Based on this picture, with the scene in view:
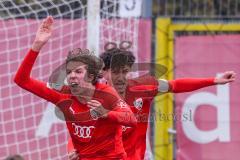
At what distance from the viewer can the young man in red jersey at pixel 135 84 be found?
585 cm

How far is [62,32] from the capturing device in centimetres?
780

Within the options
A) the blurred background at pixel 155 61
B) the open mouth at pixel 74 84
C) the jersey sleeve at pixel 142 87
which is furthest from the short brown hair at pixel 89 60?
the blurred background at pixel 155 61

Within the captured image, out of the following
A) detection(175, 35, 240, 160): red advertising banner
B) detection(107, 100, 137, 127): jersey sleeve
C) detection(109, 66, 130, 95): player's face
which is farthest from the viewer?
detection(175, 35, 240, 160): red advertising banner

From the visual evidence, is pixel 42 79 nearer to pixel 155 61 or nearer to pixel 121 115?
pixel 155 61

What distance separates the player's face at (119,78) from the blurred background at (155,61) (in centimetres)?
168

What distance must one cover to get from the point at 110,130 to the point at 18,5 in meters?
2.72

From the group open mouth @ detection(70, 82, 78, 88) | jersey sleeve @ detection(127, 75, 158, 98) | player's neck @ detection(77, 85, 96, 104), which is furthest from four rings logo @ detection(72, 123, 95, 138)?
jersey sleeve @ detection(127, 75, 158, 98)

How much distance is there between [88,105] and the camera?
17.7 ft

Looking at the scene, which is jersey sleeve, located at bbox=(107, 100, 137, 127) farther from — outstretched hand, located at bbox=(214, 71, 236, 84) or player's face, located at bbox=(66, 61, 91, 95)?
outstretched hand, located at bbox=(214, 71, 236, 84)

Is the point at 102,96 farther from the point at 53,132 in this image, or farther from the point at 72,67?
the point at 53,132

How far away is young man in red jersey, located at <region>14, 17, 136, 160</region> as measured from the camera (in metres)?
5.31

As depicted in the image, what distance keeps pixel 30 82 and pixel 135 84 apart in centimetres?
105

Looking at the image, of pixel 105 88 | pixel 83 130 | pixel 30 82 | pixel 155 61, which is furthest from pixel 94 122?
pixel 155 61

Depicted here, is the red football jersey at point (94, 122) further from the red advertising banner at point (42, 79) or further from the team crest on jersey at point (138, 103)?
the red advertising banner at point (42, 79)
